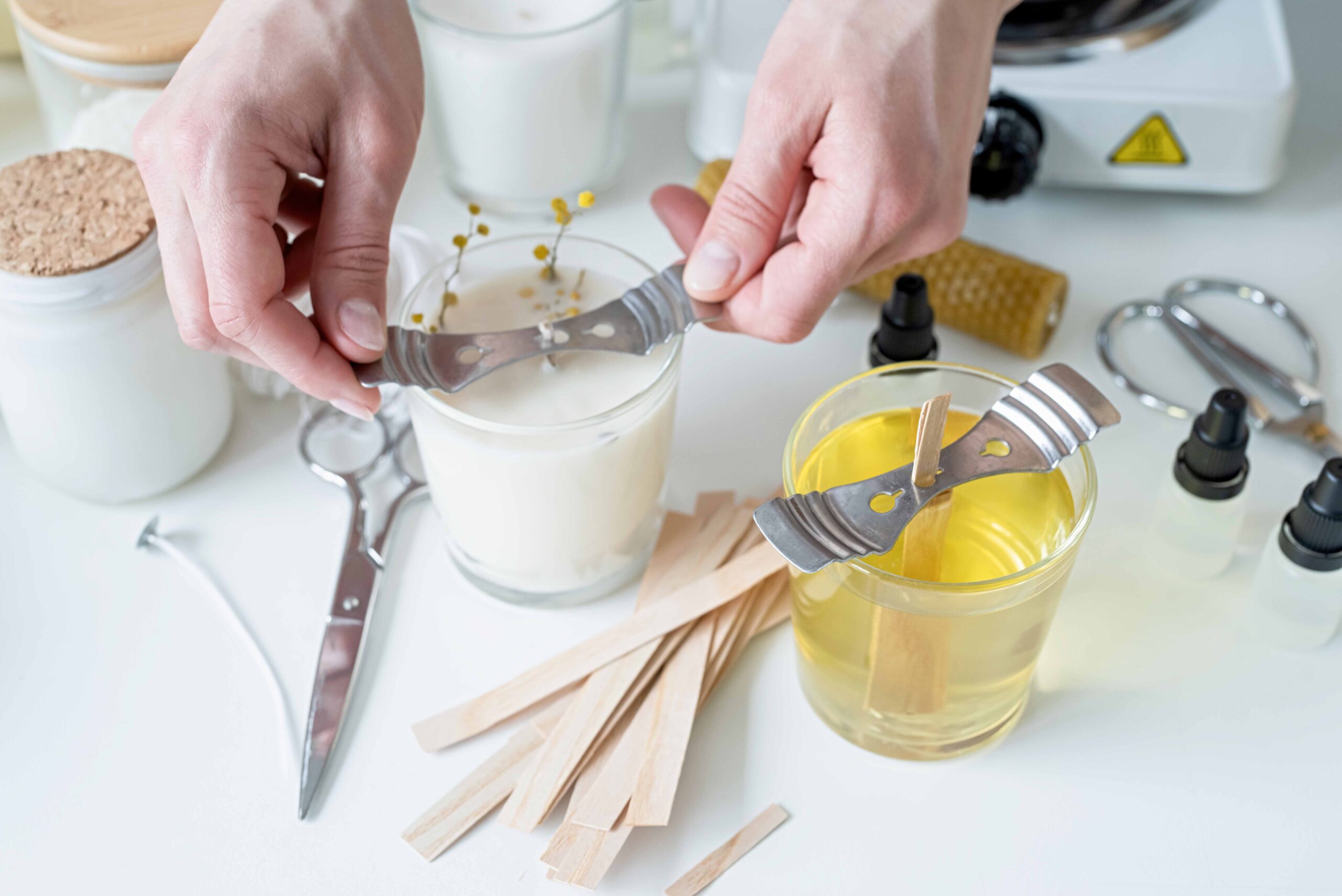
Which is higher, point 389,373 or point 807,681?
point 389,373

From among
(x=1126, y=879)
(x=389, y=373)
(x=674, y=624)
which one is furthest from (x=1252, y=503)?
(x=389, y=373)

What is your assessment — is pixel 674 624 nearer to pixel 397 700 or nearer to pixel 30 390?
pixel 397 700

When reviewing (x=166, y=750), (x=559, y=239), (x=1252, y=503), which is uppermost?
(x=559, y=239)

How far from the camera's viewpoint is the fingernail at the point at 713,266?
2.18ft

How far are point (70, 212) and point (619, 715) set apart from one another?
0.46 m

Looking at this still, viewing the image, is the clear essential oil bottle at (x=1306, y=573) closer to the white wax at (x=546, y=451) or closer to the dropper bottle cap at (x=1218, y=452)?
the dropper bottle cap at (x=1218, y=452)

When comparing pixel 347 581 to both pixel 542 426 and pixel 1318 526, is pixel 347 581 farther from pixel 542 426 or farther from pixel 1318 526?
pixel 1318 526

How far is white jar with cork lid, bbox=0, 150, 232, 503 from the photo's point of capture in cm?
70

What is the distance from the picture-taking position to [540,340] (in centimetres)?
66

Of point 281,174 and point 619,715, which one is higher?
point 281,174

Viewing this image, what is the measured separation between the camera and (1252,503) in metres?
0.80

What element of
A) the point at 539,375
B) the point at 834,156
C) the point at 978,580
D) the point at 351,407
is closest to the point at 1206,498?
the point at 978,580

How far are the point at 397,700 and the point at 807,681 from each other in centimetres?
25

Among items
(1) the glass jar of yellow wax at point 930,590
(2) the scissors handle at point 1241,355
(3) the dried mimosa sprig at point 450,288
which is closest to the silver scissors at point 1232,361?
(2) the scissors handle at point 1241,355
